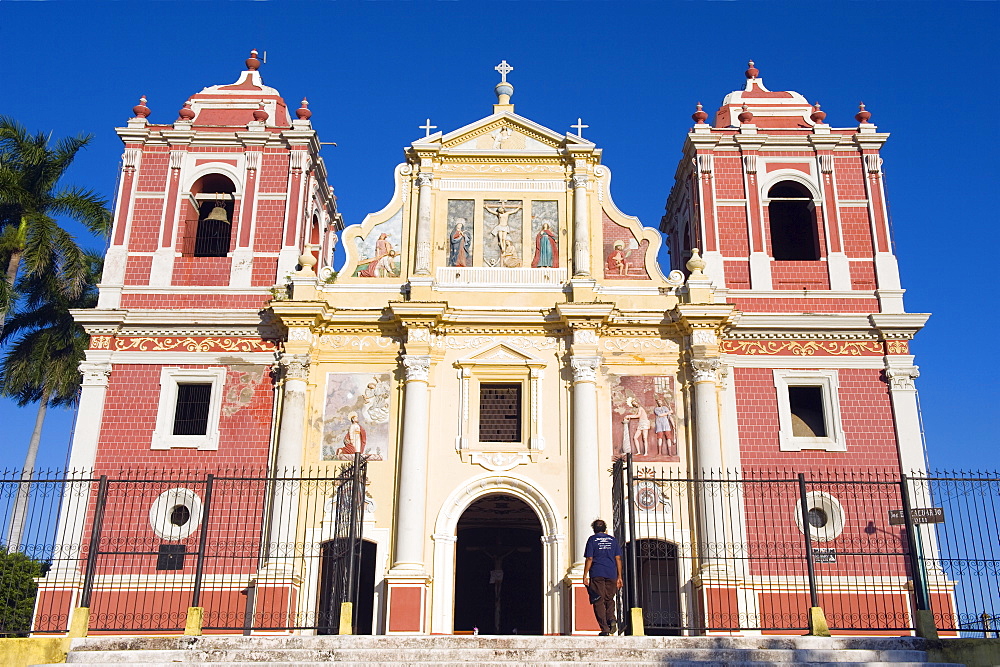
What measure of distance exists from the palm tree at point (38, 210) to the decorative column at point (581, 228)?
11.2 meters

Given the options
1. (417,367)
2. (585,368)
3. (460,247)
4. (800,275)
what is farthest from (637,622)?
(800,275)

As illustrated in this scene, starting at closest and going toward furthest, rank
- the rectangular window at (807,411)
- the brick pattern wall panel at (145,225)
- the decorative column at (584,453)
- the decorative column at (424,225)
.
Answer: the decorative column at (584,453) → the rectangular window at (807,411) → the decorative column at (424,225) → the brick pattern wall panel at (145,225)

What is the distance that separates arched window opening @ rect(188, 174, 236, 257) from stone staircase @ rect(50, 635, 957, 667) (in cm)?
1122

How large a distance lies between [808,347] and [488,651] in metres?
11.6

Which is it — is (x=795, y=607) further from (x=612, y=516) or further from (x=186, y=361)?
(x=186, y=361)

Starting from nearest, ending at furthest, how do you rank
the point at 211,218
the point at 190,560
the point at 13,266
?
the point at 190,560, the point at 211,218, the point at 13,266

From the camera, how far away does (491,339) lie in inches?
814

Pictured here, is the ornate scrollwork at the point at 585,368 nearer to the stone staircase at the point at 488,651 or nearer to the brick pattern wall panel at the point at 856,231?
the brick pattern wall panel at the point at 856,231

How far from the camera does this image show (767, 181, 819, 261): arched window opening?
74.6 feet

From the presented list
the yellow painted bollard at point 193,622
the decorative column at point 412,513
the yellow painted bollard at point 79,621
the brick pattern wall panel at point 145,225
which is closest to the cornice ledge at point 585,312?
the decorative column at point 412,513

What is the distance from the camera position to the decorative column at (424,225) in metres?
21.1

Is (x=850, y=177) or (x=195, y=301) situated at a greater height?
(x=850, y=177)

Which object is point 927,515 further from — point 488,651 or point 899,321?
point 899,321

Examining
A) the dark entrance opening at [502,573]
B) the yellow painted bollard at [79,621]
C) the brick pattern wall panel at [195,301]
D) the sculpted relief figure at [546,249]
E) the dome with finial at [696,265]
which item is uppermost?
the sculpted relief figure at [546,249]
